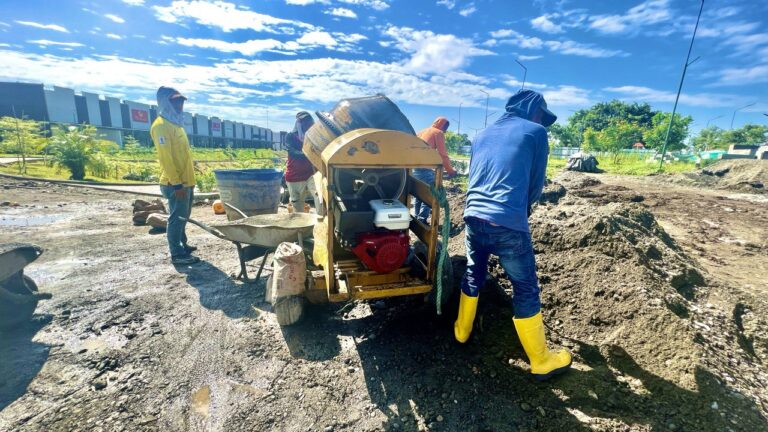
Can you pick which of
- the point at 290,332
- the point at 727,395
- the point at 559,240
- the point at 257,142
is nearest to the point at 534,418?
the point at 727,395

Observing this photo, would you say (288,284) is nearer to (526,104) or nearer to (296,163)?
(526,104)

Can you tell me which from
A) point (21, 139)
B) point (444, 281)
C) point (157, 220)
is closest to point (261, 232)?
point (444, 281)

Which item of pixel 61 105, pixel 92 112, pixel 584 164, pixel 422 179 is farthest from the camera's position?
pixel 92 112

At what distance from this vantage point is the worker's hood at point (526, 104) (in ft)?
8.78

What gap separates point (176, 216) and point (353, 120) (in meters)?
3.06

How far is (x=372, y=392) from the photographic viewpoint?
7.94ft

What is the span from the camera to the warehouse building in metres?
29.7

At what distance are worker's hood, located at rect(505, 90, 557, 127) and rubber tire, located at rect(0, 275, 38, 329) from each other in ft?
15.4

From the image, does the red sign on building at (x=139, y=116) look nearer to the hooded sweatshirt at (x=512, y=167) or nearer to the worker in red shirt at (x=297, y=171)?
the worker in red shirt at (x=297, y=171)

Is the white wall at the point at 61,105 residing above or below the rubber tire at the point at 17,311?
above

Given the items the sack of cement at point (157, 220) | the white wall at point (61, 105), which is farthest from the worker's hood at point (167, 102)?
the white wall at point (61, 105)

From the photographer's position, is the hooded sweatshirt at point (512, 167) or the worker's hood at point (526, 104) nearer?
the hooded sweatshirt at point (512, 167)

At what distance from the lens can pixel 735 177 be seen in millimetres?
15094

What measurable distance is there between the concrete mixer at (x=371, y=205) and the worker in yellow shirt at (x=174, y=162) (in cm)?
216
